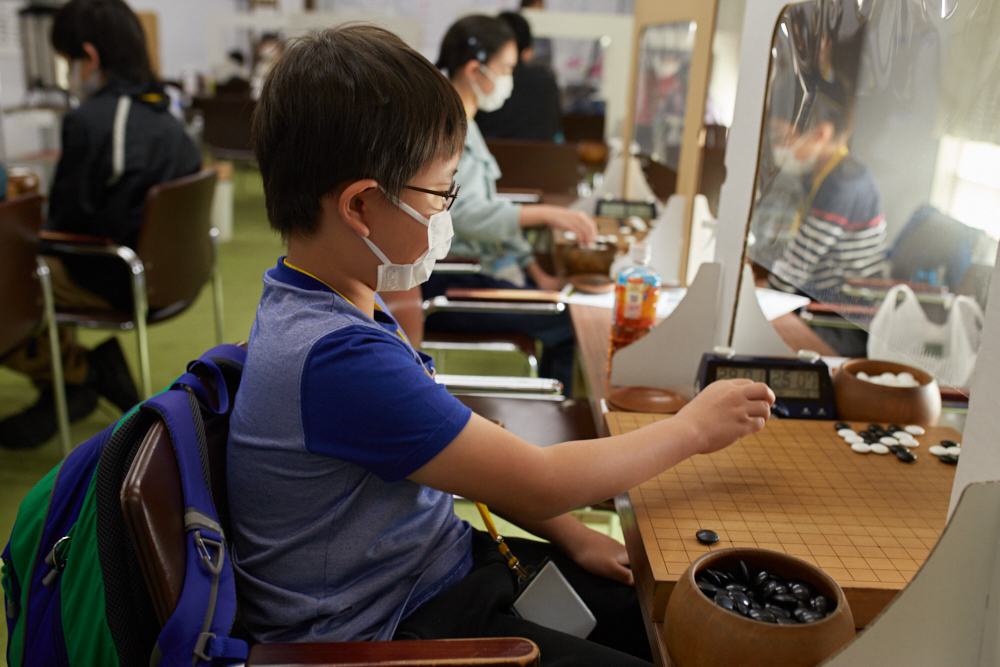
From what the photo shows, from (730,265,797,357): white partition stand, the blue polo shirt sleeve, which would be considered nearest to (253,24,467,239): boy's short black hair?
the blue polo shirt sleeve

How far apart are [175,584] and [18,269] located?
1522 millimetres

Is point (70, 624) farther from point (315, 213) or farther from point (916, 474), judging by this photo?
point (916, 474)

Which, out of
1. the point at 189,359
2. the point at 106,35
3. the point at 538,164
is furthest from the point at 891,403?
the point at 538,164

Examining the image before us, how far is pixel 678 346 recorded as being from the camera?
121 centimetres

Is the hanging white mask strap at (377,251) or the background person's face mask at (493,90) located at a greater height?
the background person's face mask at (493,90)

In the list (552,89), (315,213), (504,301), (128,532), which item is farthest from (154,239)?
(552,89)

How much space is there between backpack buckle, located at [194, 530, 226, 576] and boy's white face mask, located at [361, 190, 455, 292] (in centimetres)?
31

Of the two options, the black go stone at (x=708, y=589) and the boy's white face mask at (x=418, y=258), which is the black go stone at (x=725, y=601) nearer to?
the black go stone at (x=708, y=589)

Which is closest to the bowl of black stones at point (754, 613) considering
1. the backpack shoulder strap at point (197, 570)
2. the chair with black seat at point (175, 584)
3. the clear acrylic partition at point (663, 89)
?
the chair with black seat at point (175, 584)

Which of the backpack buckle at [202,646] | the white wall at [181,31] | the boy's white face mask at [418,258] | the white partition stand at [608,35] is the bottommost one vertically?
the backpack buckle at [202,646]

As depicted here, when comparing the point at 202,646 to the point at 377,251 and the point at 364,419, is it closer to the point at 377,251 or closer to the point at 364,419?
the point at 364,419

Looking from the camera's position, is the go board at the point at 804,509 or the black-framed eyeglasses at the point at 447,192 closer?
the go board at the point at 804,509

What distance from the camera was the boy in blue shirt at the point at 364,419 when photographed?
2.39ft

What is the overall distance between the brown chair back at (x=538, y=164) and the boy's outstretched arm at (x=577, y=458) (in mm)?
2951
